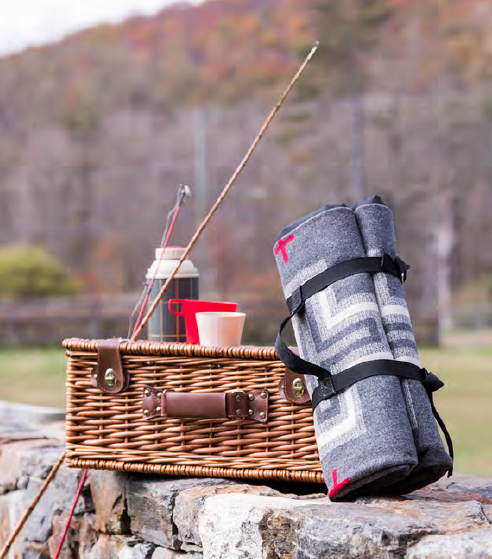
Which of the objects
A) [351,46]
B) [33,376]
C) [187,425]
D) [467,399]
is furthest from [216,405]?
[351,46]

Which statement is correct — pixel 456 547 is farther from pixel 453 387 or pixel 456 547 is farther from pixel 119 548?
pixel 453 387

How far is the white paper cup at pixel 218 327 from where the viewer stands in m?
1.91

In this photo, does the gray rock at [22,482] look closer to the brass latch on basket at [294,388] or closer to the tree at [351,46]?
the brass latch on basket at [294,388]

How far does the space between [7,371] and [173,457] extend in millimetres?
9111

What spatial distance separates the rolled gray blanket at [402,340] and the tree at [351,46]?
16.7 metres

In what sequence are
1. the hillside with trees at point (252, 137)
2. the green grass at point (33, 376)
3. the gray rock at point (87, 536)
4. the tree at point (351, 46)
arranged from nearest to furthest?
the gray rock at point (87, 536), the green grass at point (33, 376), the tree at point (351, 46), the hillside with trees at point (252, 137)

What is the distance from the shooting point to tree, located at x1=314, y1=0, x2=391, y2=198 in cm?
1897

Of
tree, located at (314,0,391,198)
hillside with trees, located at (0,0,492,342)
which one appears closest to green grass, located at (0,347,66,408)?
hillside with trees, located at (0,0,492,342)

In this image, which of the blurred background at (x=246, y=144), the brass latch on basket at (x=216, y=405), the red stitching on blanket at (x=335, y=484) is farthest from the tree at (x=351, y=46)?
the red stitching on blanket at (x=335, y=484)

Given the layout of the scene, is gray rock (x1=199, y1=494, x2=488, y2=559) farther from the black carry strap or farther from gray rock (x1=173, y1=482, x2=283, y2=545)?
the black carry strap

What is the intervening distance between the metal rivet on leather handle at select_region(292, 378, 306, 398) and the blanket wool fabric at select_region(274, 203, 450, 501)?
0.30 feet

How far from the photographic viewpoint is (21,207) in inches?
904

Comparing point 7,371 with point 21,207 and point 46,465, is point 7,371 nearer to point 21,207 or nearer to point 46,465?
point 46,465

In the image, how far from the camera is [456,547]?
140 centimetres
